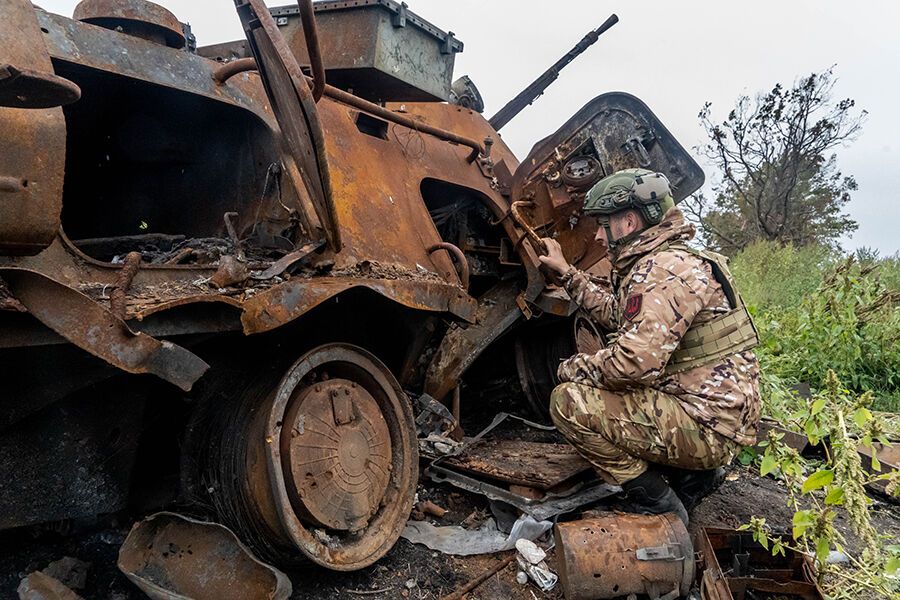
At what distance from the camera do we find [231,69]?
2.85 metres

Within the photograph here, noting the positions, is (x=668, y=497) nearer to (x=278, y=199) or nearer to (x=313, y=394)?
(x=313, y=394)

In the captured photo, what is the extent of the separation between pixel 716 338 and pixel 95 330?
2.71m

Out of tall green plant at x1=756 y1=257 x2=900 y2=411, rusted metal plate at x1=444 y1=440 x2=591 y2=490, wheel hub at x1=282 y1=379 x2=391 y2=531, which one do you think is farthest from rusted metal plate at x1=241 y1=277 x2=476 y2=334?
tall green plant at x1=756 y1=257 x2=900 y2=411

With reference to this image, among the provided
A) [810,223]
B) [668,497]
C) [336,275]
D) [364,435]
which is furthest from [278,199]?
[810,223]

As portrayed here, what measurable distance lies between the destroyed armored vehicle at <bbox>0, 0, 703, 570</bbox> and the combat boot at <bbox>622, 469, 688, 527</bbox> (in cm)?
118

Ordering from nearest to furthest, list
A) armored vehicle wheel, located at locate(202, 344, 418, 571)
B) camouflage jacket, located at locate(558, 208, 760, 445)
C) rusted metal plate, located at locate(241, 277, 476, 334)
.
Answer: rusted metal plate, located at locate(241, 277, 476, 334) → armored vehicle wheel, located at locate(202, 344, 418, 571) → camouflage jacket, located at locate(558, 208, 760, 445)

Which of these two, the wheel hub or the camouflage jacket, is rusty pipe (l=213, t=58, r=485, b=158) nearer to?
the wheel hub

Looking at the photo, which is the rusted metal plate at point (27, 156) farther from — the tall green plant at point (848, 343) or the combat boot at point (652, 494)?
the tall green plant at point (848, 343)

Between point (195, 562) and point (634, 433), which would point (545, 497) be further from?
point (195, 562)

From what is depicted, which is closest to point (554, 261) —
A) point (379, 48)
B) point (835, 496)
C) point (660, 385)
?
point (660, 385)

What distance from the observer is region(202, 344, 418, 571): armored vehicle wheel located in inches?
104

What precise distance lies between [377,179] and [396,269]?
0.67m

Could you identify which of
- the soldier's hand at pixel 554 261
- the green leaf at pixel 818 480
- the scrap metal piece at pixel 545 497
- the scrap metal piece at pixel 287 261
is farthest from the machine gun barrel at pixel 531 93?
the green leaf at pixel 818 480

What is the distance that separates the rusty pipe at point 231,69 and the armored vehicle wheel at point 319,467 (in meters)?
1.20
